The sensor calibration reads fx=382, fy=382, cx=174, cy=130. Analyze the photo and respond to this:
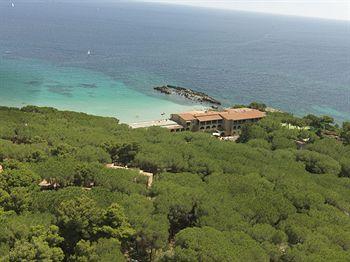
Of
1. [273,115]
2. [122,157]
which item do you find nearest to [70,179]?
[122,157]

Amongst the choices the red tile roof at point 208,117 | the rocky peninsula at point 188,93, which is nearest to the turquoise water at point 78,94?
the rocky peninsula at point 188,93

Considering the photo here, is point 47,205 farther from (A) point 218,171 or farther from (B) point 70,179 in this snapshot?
(A) point 218,171

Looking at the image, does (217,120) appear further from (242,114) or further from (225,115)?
(242,114)

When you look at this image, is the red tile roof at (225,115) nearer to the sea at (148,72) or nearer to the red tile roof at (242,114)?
the red tile roof at (242,114)

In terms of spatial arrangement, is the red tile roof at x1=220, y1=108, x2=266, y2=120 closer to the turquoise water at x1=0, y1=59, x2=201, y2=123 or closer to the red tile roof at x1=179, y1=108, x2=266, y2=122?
the red tile roof at x1=179, y1=108, x2=266, y2=122

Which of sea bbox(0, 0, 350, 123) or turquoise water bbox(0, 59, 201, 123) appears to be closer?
turquoise water bbox(0, 59, 201, 123)

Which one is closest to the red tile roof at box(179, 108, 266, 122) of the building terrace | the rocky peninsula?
the building terrace

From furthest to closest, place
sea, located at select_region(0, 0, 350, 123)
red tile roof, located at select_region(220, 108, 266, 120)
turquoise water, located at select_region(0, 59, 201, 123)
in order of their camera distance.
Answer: sea, located at select_region(0, 0, 350, 123)
turquoise water, located at select_region(0, 59, 201, 123)
red tile roof, located at select_region(220, 108, 266, 120)
